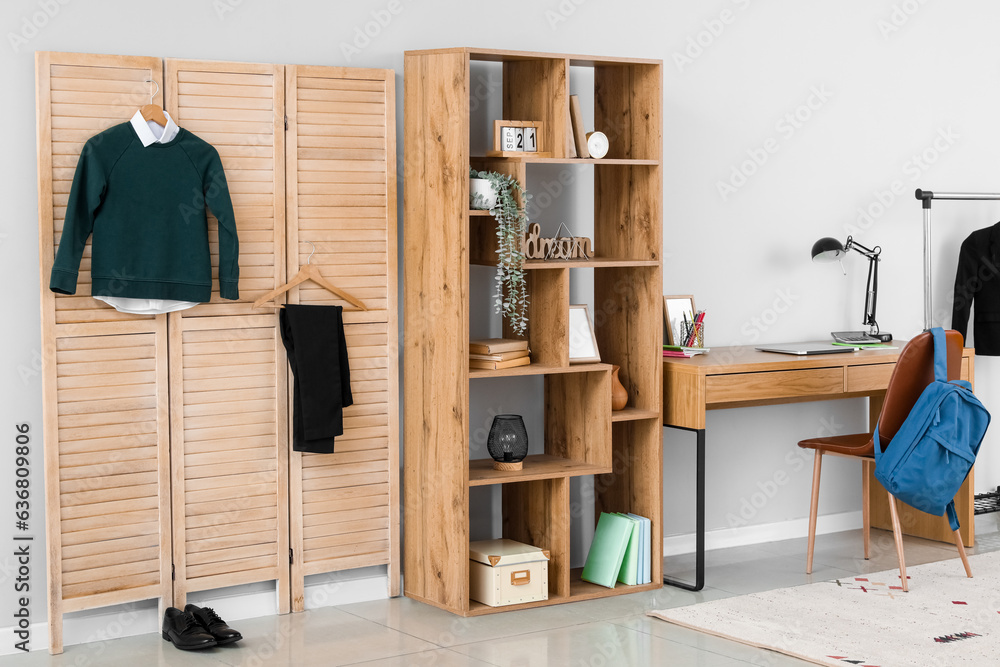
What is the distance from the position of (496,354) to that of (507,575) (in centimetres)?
72

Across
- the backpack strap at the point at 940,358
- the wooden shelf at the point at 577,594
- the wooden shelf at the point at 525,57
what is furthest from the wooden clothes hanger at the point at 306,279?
the backpack strap at the point at 940,358

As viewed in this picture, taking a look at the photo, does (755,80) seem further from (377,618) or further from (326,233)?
(377,618)

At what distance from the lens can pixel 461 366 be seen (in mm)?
3596

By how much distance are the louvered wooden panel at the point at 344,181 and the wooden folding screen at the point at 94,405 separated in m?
0.49

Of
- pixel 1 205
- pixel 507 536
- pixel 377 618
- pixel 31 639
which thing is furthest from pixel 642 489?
pixel 1 205

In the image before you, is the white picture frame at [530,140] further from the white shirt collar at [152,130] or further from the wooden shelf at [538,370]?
the white shirt collar at [152,130]

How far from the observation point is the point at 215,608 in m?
3.63

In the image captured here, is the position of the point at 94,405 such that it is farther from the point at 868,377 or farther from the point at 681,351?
the point at 868,377

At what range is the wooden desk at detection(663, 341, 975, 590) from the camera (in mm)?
3936

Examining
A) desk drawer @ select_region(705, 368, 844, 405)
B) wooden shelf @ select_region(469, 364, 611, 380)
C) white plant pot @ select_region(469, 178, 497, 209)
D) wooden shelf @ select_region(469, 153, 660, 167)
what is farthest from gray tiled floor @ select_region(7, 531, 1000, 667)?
wooden shelf @ select_region(469, 153, 660, 167)

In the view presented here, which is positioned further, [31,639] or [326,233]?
[326,233]

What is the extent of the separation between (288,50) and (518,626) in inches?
78.2

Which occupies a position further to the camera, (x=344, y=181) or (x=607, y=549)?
(x=607, y=549)

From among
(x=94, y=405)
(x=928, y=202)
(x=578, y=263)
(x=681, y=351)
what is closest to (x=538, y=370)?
(x=578, y=263)
